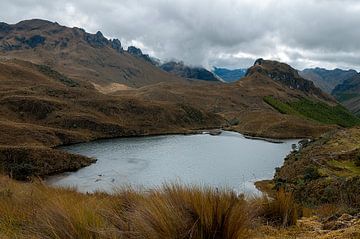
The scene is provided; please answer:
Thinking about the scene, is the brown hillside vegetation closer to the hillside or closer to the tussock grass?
the tussock grass

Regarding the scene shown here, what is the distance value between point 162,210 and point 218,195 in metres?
0.84

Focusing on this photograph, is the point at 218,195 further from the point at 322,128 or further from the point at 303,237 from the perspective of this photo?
the point at 322,128

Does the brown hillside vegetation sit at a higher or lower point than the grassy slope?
higher

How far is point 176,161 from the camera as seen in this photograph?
65.8m

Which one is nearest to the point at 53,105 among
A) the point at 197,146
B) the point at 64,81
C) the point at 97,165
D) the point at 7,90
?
the point at 7,90

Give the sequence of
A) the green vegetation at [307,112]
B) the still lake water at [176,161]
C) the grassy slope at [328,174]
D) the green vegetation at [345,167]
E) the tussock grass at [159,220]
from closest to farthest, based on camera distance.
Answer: the tussock grass at [159,220] < the grassy slope at [328,174] < the green vegetation at [345,167] < the still lake water at [176,161] < the green vegetation at [307,112]

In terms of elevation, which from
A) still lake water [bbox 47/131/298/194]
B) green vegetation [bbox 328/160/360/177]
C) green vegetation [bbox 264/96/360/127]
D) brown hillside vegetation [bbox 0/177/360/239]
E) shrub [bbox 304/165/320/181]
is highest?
green vegetation [bbox 264/96/360/127]

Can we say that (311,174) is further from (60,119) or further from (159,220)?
(60,119)

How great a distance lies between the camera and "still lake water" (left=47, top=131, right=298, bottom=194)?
50781 mm

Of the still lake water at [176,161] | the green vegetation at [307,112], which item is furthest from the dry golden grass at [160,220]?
the green vegetation at [307,112]

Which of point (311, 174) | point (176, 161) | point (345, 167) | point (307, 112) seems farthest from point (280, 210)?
point (307, 112)

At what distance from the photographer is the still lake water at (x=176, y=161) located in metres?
50.8

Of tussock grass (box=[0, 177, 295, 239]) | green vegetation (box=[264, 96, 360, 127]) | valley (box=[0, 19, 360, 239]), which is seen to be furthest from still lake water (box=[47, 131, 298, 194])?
green vegetation (box=[264, 96, 360, 127])

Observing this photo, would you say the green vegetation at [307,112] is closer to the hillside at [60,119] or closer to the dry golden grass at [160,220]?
the hillside at [60,119]
